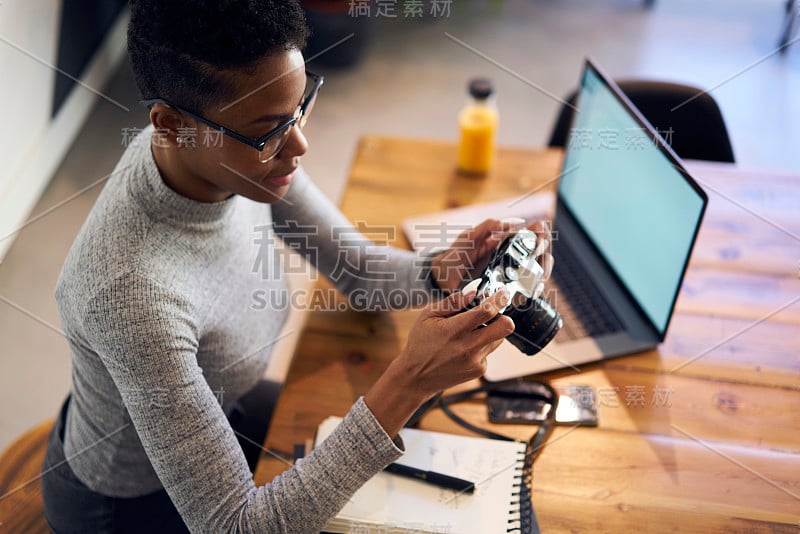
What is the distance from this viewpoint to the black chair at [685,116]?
1609mm

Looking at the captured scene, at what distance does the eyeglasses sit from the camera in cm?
91

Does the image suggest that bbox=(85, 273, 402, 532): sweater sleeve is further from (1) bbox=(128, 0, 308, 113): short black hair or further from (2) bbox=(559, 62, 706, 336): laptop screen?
(2) bbox=(559, 62, 706, 336): laptop screen

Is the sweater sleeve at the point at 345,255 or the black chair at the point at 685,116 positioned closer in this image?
the sweater sleeve at the point at 345,255

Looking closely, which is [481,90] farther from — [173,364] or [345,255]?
[173,364]

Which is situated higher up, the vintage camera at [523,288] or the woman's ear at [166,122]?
the woman's ear at [166,122]

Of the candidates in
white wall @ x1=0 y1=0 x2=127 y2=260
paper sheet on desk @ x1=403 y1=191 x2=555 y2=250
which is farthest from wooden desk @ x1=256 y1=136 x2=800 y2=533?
white wall @ x1=0 y1=0 x2=127 y2=260

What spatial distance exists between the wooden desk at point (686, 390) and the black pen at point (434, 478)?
99 mm

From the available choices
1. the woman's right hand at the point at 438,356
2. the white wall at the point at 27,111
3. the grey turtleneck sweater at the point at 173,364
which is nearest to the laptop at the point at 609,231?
the woman's right hand at the point at 438,356

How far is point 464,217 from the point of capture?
143 cm

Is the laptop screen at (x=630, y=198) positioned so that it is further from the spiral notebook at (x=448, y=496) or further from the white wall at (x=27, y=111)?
the white wall at (x=27, y=111)

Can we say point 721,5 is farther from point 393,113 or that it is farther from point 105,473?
point 105,473

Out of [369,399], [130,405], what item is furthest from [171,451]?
[369,399]

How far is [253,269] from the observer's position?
116cm

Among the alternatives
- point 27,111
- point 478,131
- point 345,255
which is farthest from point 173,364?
point 27,111
